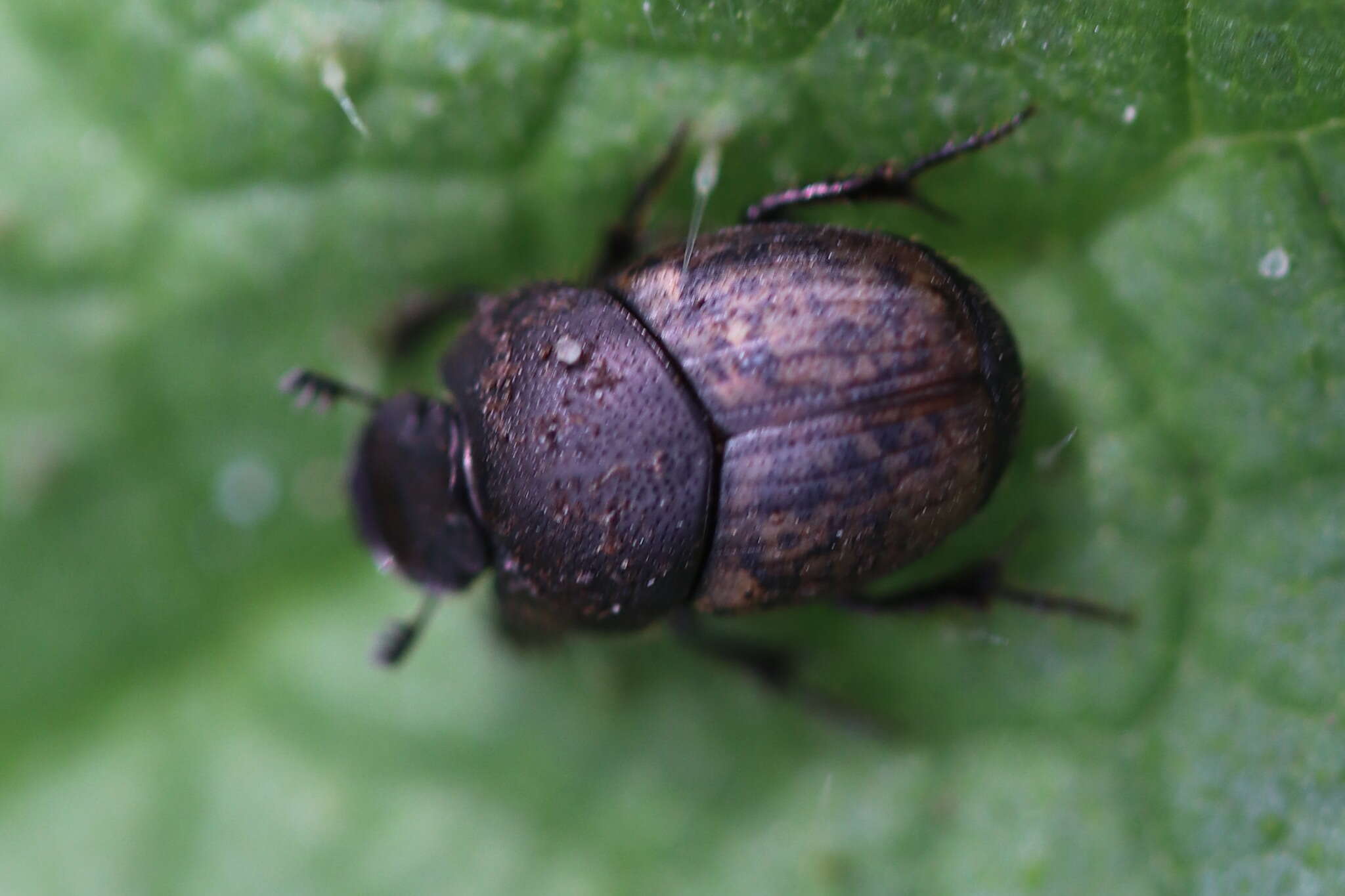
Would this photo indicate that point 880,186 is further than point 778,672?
No

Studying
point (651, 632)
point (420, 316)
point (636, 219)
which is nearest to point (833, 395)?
point (636, 219)

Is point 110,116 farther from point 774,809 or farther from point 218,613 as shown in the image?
point 774,809

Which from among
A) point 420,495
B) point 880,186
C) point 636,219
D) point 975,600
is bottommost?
point 975,600

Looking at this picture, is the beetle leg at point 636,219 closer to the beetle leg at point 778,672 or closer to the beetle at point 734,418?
the beetle at point 734,418

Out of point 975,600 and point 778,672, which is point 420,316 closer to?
point 778,672

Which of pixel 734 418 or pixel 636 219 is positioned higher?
pixel 636 219

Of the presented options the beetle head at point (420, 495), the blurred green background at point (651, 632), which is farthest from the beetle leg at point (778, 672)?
the beetle head at point (420, 495)

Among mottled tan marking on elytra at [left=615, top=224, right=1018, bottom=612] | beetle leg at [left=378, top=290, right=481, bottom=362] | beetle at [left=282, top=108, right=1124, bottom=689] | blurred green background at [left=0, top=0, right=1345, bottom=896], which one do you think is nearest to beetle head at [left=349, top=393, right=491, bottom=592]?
beetle at [left=282, top=108, right=1124, bottom=689]
